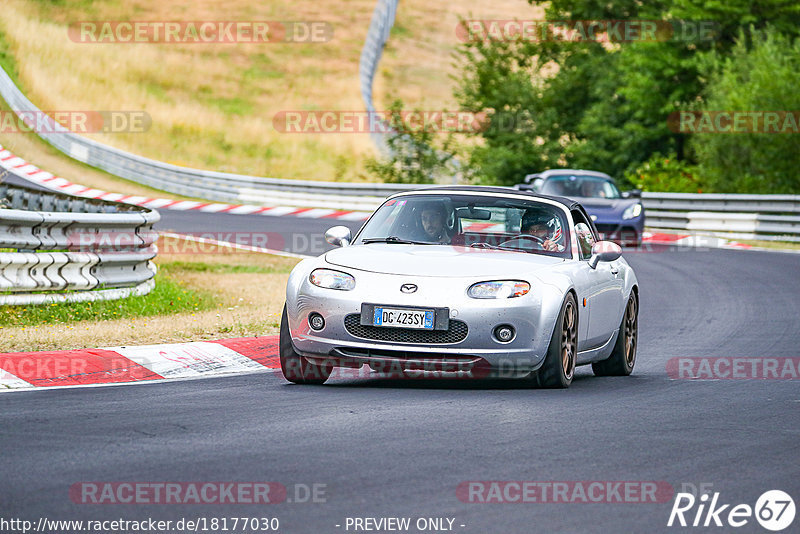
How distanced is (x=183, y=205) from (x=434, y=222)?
27.5m

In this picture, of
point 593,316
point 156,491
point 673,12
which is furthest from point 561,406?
point 673,12

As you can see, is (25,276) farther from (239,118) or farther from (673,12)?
(239,118)

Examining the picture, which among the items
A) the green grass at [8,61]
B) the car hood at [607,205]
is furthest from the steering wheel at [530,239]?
the green grass at [8,61]

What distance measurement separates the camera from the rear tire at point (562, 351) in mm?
8797

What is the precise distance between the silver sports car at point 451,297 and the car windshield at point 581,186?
637 inches

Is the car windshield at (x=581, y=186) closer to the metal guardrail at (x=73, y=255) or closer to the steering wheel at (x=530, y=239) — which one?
the metal guardrail at (x=73, y=255)

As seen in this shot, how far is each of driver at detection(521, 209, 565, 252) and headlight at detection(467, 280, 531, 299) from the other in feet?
3.69

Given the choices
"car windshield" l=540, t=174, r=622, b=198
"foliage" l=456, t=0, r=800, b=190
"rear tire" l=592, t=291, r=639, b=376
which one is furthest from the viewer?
"foliage" l=456, t=0, r=800, b=190

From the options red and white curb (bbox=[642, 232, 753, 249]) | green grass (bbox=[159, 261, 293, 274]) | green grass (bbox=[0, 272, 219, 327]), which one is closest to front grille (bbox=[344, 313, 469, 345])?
green grass (bbox=[0, 272, 219, 327])

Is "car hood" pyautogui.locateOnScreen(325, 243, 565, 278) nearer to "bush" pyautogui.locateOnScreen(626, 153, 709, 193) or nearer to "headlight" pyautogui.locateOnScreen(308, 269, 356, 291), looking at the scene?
"headlight" pyautogui.locateOnScreen(308, 269, 356, 291)

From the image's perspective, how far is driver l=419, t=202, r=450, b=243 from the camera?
9.73m

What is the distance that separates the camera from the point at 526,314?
862 centimetres

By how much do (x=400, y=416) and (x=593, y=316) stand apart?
9.09ft

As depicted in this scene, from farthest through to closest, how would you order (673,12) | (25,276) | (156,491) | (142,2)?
1. (142,2)
2. (673,12)
3. (25,276)
4. (156,491)
